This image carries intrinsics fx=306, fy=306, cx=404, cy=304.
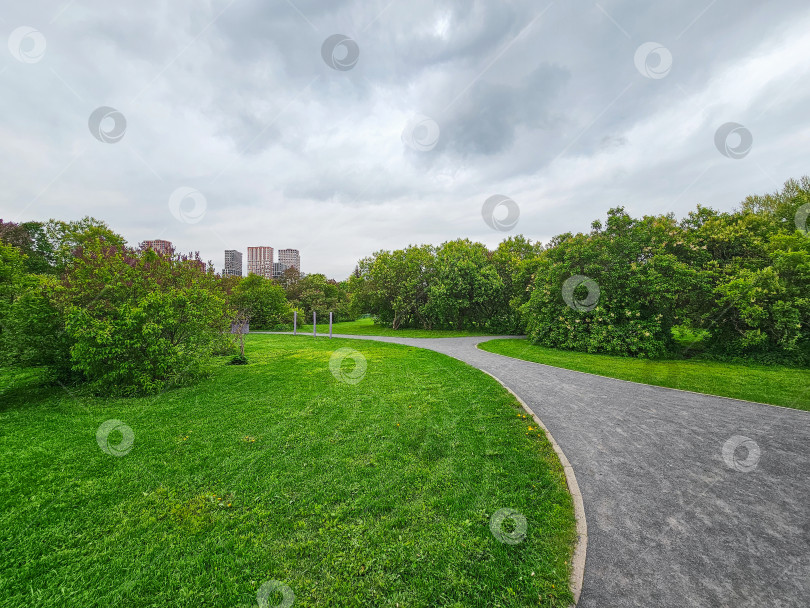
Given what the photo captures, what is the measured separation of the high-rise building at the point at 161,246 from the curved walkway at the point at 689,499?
10042mm

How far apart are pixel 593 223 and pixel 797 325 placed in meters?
7.75

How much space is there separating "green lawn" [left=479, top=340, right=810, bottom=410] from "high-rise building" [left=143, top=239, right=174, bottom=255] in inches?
493

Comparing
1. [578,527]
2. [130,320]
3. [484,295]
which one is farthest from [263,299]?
[578,527]

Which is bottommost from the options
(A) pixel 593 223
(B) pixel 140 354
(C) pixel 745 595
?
(C) pixel 745 595

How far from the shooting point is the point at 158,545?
2697 mm

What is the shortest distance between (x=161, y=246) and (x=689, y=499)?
11.6m

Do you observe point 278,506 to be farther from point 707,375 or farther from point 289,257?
point 289,257

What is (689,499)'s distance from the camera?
3.43 meters

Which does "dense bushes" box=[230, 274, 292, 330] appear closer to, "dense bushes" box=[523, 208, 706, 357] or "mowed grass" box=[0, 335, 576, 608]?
"mowed grass" box=[0, 335, 576, 608]

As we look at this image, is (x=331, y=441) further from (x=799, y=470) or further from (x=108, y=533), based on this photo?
(x=799, y=470)

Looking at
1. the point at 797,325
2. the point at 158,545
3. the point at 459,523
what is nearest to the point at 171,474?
the point at 158,545

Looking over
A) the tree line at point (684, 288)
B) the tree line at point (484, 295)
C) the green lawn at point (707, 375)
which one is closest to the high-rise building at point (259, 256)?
the tree line at point (484, 295)

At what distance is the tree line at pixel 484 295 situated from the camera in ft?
21.6

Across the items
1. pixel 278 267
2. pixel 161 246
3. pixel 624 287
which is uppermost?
pixel 278 267
